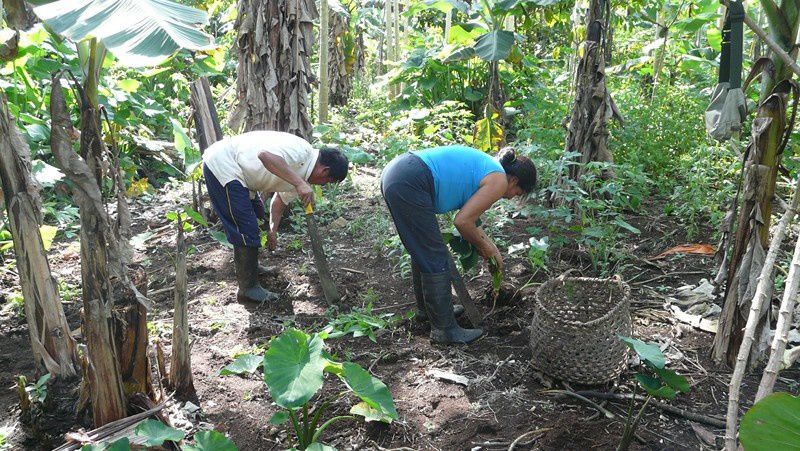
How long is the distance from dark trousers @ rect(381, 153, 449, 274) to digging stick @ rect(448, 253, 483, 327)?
0.14 metres

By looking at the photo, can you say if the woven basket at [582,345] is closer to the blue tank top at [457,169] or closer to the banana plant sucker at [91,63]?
the blue tank top at [457,169]

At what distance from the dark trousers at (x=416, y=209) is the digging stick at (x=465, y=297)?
5.5 inches

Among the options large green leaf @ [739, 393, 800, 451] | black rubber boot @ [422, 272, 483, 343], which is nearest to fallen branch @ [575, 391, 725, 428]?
black rubber boot @ [422, 272, 483, 343]

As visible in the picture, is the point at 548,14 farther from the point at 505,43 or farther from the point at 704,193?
the point at 704,193

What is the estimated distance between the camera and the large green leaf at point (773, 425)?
146 centimetres

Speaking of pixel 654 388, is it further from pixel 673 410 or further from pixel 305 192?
pixel 305 192

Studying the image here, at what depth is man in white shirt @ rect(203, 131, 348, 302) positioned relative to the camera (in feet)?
13.6

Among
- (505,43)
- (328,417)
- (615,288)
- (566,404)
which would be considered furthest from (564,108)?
(328,417)

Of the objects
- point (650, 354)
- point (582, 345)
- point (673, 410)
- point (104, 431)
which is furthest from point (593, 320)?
point (104, 431)

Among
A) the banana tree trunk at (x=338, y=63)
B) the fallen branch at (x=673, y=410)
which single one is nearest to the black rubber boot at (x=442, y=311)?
the fallen branch at (x=673, y=410)

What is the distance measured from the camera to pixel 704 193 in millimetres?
4957

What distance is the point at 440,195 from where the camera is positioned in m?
3.62

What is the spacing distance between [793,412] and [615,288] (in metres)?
2.02

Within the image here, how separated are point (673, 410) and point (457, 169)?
1689mm
